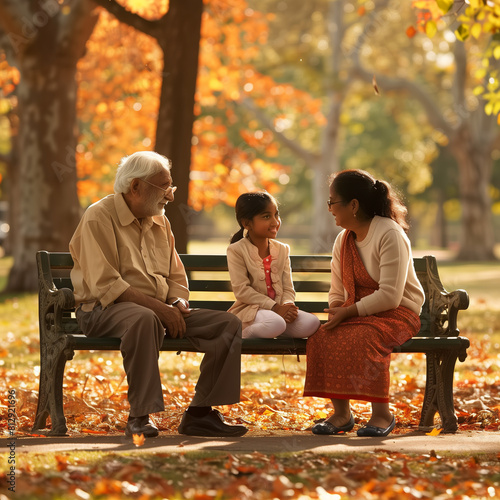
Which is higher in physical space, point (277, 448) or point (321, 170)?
point (321, 170)

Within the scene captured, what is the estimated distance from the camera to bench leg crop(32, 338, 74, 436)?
18.5ft

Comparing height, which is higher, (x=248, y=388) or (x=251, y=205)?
(x=251, y=205)

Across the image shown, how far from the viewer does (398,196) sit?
6.05 meters

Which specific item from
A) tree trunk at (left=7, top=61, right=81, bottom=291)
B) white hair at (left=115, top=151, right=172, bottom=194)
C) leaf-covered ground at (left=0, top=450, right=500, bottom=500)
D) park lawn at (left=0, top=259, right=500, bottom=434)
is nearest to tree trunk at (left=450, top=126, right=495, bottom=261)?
tree trunk at (left=7, top=61, right=81, bottom=291)

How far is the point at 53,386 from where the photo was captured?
573 centimetres

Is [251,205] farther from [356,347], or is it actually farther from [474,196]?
[474,196]

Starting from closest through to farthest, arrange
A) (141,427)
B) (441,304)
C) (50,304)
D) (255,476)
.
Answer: (255,476) < (141,427) < (50,304) < (441,304)

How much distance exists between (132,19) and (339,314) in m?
5.34

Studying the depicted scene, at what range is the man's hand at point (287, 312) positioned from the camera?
19.5 ft

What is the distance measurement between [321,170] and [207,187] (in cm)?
761

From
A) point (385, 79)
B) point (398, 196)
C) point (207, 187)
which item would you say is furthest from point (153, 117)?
point (398, 196)

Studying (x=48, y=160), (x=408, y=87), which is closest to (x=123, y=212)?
(x=48, y=160)

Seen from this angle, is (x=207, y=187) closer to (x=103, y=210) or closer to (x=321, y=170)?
(x=321, y=170)

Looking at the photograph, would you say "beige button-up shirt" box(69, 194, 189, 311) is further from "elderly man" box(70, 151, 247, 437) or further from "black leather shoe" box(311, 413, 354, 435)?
"black leather shoe" box(311, 413, 354, 435)
